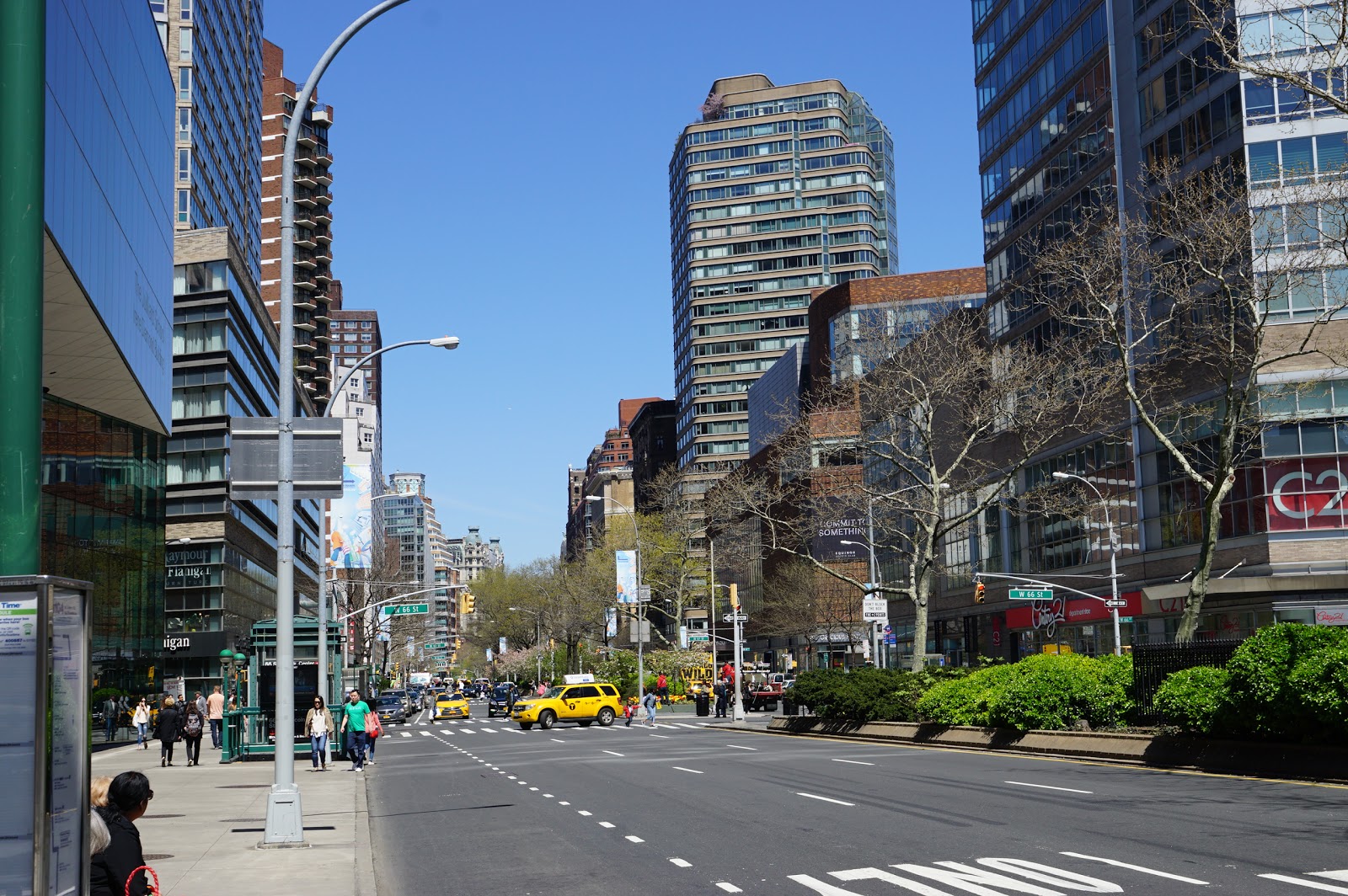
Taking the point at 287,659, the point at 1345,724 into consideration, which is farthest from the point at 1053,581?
the point at 287,659

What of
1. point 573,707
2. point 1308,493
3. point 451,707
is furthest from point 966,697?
point 451,707

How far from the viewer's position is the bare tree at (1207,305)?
2855 centimetres

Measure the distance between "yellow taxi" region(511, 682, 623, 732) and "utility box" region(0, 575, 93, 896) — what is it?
5128 centimetres

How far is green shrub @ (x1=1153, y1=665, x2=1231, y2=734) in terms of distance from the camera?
22547mm

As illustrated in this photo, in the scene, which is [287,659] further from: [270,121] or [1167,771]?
[270,121]

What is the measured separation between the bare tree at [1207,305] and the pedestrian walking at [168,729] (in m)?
25.2

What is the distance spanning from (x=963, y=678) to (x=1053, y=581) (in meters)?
35.2

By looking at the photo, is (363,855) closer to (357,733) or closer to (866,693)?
(357,733)

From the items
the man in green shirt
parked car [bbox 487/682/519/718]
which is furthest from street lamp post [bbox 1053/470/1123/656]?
parked car [bbox 487/682/519/718]

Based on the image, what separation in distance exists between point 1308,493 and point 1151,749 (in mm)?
29244

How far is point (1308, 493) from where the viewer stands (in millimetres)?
49656

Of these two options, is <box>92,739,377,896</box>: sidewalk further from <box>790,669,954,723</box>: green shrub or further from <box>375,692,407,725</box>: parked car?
<box>375,692,407,725</box>: parked car

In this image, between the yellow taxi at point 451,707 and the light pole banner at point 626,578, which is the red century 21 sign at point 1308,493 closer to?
the light pole banner at point 626,578

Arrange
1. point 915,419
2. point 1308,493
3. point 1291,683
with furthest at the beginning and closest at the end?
point 1308,493
point 915,419
point 1291,683
